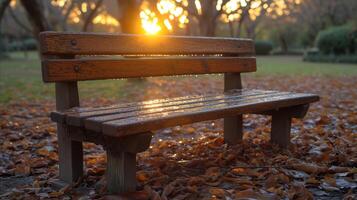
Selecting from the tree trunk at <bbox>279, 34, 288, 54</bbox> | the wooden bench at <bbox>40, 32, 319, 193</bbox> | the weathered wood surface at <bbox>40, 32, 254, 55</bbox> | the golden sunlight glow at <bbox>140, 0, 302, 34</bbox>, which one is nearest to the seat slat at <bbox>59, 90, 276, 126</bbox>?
the wooden bench at <bbox>40, 32, 319, 193</bbox>

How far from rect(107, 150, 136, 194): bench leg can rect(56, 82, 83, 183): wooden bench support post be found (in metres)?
0.37

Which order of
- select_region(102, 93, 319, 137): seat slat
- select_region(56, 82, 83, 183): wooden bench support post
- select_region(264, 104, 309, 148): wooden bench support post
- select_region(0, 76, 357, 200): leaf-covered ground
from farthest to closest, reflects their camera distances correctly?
select_region(264, 104, 309, 148): wooden bench support post < select_region(56, 82, 83, 183): wooden bench support post < select_region(0, 76, 357, 200): leaf-covered ground < select_region(102, 93, 319, 137): seat slat

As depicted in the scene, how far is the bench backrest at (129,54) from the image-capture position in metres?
3.02

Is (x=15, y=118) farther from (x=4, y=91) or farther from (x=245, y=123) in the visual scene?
(x=4, y=91)

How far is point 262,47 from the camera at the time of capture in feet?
134

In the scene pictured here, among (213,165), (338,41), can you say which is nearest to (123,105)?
(213,165)

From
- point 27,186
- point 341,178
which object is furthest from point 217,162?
point 27,186

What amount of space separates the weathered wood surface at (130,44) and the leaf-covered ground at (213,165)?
89cm

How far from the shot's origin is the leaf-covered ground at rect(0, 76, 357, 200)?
2.97m

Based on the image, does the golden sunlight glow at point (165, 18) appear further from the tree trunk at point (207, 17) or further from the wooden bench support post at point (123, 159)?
the wooden bench support post at point (123, 159)

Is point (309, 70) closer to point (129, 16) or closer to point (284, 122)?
point (129, 16)

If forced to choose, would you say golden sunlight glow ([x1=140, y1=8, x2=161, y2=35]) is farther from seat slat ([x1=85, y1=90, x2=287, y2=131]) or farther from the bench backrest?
seat slat ([x1=85, y1=90, x2=287, y2=131])

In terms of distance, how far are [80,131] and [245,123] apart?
10.6 ft

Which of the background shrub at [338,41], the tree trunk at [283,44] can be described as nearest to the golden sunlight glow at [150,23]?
the background shrub at [338,41]
